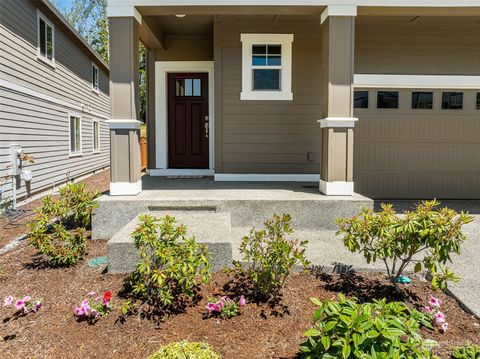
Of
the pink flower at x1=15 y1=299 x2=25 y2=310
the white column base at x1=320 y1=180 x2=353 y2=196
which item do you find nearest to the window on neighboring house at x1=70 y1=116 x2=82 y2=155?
the white column base at x1=320 y1=180 x2=353 y2=196

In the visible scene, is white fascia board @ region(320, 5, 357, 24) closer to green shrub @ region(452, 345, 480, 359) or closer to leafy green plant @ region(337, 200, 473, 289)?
leafy green plant @ region(337, 200, 473, 289)

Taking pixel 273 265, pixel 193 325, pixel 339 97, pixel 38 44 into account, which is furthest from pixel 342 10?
pixel 38 44

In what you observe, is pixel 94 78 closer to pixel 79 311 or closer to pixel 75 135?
pixel 75 135

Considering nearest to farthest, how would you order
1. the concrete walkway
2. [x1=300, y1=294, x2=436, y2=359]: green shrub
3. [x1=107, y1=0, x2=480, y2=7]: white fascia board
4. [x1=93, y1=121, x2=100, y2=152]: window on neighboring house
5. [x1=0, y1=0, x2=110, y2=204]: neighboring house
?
[x1=300, y1=294, x2=436, y2=359]: green shrub
the concrete walkway
[x1=107, y1=0, x2=480, y2=7]: white fascia board
[x1=0, y1=0, x2=110, y2=204]: neighboring house
[x1=93, y1=121, x2=100, y2=152]: window on neighboring house

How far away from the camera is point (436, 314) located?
2773 mm

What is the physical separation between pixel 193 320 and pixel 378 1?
4591 millimetres

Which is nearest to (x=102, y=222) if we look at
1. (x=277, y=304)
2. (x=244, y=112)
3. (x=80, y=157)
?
(x=277, y=304)

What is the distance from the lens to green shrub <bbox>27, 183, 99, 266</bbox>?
3.85 meters

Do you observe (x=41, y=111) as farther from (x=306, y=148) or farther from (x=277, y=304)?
(x=277, y=304)

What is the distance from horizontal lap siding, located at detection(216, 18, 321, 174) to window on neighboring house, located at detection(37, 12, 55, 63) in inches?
208

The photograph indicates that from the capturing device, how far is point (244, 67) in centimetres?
670

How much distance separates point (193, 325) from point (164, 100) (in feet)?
19.0

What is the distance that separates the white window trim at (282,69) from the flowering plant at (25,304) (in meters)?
4.73

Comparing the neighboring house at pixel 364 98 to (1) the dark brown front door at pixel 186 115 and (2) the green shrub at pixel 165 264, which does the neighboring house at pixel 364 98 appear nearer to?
(1) the dark brown front door at pixel 186 115
